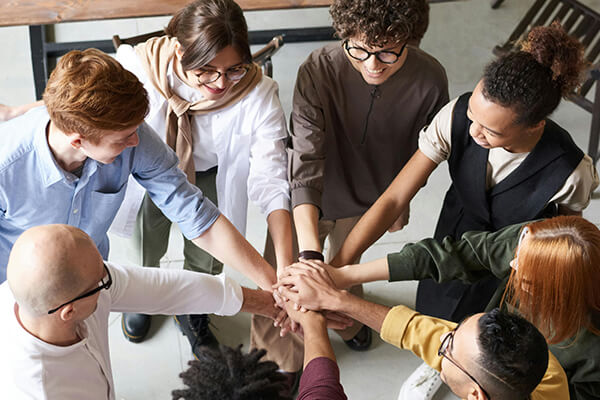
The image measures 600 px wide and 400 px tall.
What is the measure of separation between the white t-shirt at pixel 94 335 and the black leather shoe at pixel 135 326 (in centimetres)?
88

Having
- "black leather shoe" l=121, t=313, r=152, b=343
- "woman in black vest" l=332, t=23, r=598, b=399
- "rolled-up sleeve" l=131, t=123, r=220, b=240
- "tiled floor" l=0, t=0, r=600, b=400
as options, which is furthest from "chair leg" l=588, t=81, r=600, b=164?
"black leather shoe" l=121, t=313, r=152, b=343

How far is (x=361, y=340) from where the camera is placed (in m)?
2.76

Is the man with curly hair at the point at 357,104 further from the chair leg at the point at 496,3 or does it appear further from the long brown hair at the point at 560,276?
the chair leg at the point at 496,3

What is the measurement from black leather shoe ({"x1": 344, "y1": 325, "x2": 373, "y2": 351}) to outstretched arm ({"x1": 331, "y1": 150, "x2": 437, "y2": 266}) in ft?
2.16

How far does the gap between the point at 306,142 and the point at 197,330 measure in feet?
3.60

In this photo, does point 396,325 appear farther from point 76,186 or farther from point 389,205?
point 76,186

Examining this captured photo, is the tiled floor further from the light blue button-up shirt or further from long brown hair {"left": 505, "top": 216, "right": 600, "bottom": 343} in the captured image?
the light blue button-up shirt

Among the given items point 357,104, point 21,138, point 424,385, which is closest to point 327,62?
point 357,104

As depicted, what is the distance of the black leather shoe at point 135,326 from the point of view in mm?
2717

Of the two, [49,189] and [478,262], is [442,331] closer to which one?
[478,262]

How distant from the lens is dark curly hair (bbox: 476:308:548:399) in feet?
4.59

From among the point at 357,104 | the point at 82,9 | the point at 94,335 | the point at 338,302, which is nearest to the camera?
the point at 94,335

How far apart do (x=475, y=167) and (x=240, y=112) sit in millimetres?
795

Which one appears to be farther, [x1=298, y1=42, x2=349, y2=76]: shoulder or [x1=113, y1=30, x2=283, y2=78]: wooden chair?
[x1=113, y1=30, x2=283, y2=78]: wooden chair
